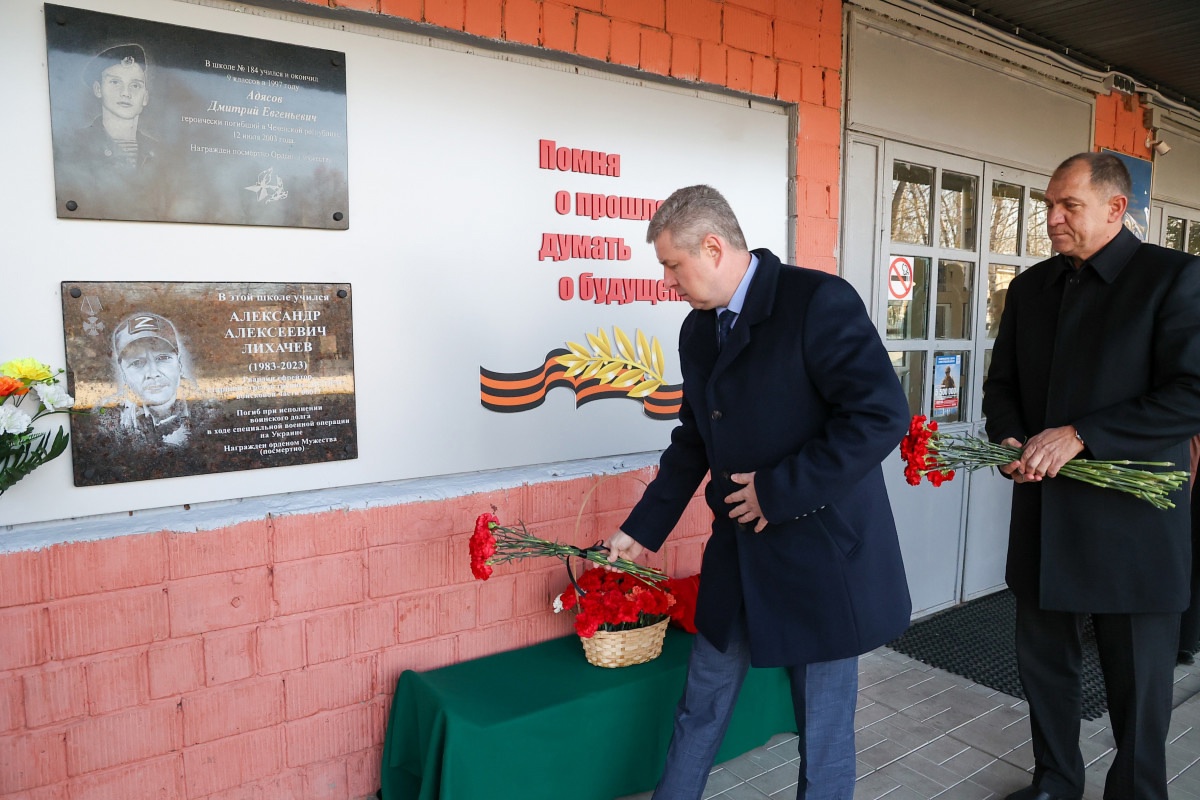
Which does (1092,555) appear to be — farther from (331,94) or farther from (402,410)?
(331,94)

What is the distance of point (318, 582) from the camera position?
239cm

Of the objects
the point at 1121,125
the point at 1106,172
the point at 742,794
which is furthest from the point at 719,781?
the point at 1121,125

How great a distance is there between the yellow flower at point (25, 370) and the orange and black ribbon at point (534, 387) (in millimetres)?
1213

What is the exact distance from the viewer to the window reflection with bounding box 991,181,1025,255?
4.48 meters

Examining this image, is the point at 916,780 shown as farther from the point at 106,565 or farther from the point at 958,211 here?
the point at 958,211

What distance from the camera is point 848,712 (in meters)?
2.09

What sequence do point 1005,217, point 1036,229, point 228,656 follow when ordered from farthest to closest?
1. point 1036,229
2. point 1005,217
3. point 228,656

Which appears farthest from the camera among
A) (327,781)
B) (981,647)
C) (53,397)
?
(981,647)

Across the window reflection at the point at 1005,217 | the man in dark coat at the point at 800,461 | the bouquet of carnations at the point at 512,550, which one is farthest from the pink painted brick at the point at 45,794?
the window reflection at the point at 1005,217

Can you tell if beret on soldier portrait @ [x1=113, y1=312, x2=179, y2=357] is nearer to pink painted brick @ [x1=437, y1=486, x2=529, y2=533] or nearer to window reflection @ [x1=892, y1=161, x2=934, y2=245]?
pink painted brick @ [x1=437, y1=486, x2=529, y2=533]

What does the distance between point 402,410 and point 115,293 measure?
0.84 m

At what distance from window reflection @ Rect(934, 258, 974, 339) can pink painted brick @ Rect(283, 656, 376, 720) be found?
3269mm

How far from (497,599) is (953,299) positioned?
3013mm

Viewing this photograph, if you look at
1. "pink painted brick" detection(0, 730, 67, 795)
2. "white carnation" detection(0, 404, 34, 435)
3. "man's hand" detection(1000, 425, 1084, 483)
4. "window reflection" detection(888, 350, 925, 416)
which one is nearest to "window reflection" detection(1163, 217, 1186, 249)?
"window reflection" detection(888, 350, 925, 416)
